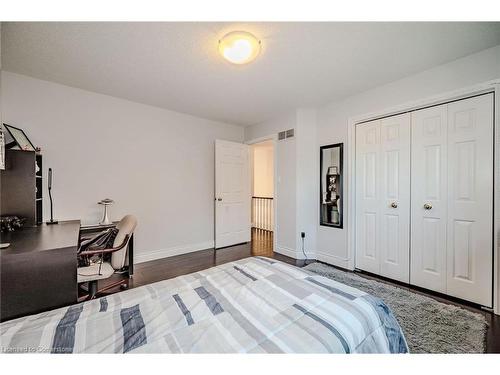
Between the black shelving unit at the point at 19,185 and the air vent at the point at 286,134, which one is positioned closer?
the black shelving unit at the point at 19,185

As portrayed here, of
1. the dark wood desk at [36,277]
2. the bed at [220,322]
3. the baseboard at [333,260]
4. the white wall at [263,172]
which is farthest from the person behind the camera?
the white wall at [263,172]

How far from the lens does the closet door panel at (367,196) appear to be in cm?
282

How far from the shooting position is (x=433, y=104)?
2.34 metres

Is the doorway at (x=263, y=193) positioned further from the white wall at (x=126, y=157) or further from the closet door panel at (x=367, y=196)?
the closet door panel at (x=367, y=196)

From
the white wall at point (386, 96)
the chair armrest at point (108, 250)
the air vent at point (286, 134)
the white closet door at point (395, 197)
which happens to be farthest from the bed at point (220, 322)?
the air vent at point (286, 134)

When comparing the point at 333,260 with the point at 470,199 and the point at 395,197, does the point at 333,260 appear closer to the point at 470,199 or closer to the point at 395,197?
the point at 395,197

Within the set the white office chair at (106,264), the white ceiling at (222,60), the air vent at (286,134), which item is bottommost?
the white office chair at (106,264)

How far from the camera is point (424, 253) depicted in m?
2.41

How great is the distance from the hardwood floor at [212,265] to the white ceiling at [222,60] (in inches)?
95.1

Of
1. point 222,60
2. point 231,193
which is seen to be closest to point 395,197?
point 222,60

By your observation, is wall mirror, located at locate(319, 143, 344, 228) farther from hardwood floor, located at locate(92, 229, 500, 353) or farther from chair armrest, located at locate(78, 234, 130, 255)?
chair armrest, located at locate(78, 234, 130, 255)

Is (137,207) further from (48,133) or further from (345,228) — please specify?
(345,228)

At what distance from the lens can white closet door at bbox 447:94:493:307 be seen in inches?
79.0

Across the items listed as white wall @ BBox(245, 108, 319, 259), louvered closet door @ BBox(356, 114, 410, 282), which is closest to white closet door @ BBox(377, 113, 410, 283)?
louvered closet door @ BBox(356, 114, 410, 282)
